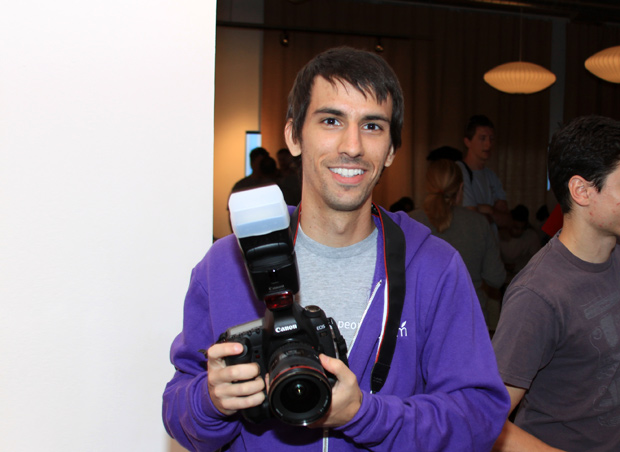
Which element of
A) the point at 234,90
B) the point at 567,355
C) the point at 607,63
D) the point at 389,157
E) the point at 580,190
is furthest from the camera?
the point at 234,90

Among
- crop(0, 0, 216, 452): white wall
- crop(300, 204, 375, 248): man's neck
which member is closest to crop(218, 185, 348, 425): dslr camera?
crop(300, 204, 375, 248): man's neck

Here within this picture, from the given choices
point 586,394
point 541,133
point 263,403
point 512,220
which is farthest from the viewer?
point 541,133

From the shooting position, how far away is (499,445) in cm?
135

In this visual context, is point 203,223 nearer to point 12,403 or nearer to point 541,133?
point 12,403

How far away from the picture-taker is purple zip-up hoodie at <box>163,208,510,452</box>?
0.93 m

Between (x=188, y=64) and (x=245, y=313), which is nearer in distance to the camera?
(x=245, y=313)

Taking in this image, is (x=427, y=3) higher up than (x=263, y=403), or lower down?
higher up

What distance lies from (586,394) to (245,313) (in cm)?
86

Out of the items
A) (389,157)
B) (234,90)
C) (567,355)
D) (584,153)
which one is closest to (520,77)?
(234,90)

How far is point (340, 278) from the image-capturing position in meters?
1.10

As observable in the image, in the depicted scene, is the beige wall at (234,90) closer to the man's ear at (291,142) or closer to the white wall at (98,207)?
the white wall at (98,207)

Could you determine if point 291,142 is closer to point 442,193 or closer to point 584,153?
point 584,153

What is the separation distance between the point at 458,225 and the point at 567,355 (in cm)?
114

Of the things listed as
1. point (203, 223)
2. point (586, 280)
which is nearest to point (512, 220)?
point (586, 280)
